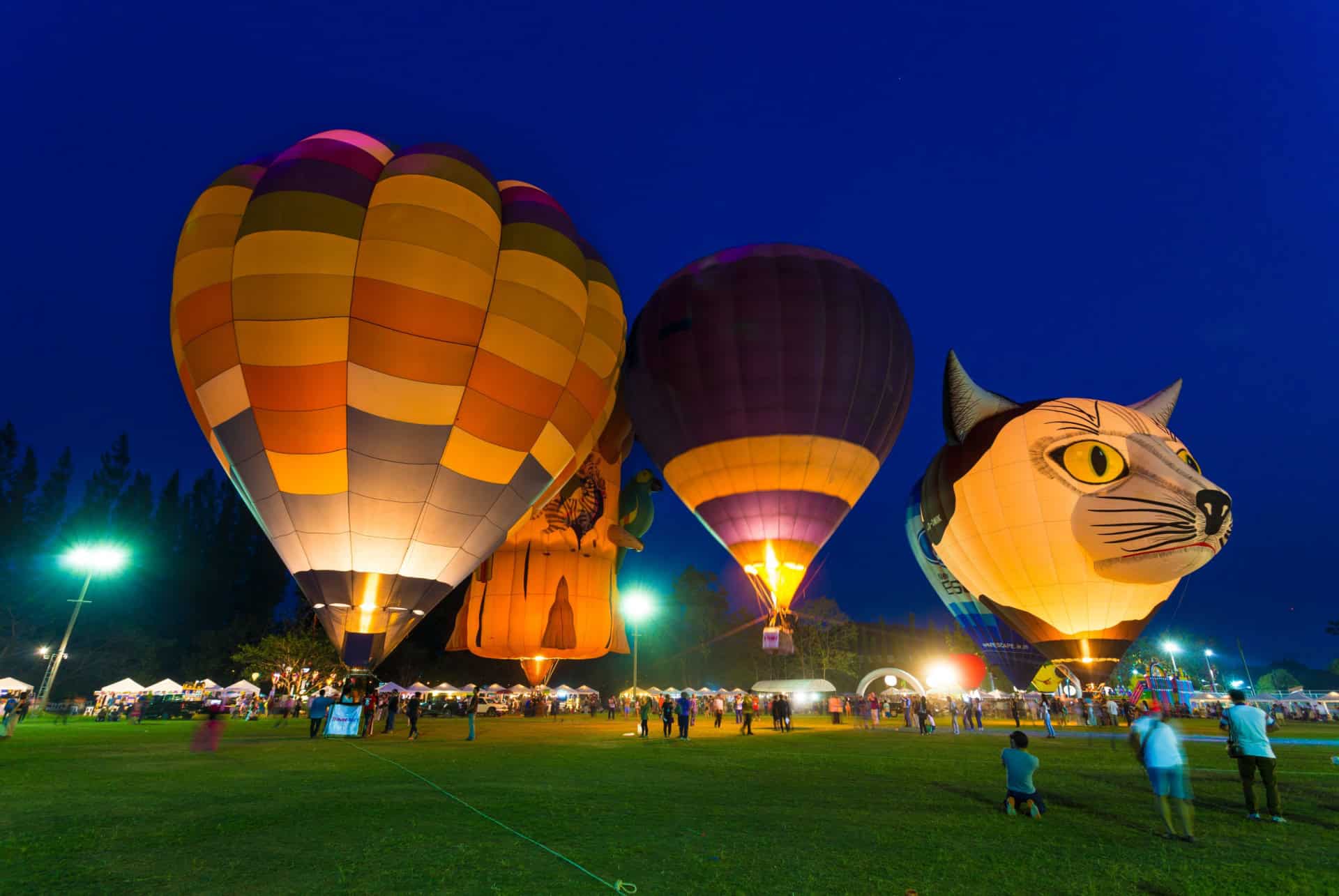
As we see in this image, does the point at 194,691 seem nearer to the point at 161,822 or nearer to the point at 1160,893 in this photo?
the point at 161,822

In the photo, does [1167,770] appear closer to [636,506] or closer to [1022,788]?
[1022,788]

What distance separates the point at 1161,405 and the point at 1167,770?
65.3ft

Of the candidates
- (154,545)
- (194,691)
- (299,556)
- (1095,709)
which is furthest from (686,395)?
(154,545)

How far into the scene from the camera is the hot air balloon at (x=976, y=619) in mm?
24156

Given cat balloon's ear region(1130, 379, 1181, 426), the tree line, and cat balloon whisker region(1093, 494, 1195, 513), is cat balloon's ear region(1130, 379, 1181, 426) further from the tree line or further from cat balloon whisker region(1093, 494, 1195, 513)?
the tree line

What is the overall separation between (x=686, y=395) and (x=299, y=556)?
10.7m

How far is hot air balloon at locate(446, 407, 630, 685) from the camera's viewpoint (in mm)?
25000

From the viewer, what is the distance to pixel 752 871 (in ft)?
14.4

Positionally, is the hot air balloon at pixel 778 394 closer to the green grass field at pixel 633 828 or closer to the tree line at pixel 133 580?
the green grass field at pixel 633 828

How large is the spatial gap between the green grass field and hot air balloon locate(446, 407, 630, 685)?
14.0 meters

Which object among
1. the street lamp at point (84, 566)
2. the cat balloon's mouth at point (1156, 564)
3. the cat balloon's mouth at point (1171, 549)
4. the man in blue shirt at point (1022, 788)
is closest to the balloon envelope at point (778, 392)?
the cat balloon's mouth at point (1156, 564)

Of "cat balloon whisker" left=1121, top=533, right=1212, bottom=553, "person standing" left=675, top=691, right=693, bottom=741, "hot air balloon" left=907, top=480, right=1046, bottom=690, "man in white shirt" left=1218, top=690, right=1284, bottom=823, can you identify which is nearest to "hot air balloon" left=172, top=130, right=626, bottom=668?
"person standing" left=675, top=691, right=693, bottom=741

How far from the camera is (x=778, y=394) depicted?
60.0ft

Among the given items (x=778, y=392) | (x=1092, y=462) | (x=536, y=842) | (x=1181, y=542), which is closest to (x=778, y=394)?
(x=778, y=392)
